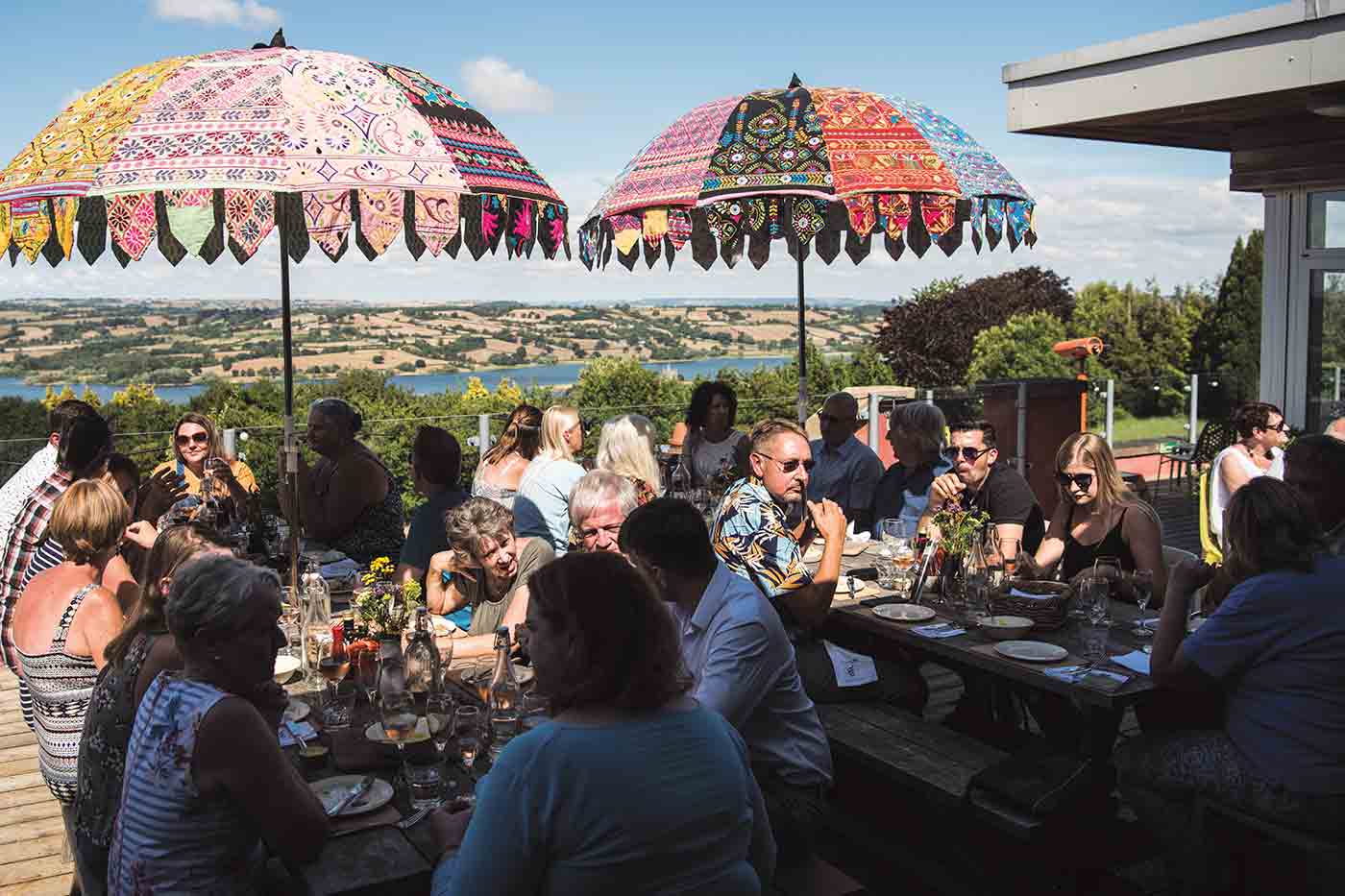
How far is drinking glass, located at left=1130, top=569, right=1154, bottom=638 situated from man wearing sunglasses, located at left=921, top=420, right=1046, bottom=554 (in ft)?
2.34

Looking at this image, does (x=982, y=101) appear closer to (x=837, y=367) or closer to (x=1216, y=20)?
(x=837, y=367)

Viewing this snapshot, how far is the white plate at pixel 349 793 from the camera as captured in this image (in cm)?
258

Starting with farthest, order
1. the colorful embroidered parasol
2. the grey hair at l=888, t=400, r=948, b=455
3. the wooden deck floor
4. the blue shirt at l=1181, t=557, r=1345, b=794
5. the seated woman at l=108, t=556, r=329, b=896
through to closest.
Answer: the grey hair at l=888, t=400, r=948, b=455, the colorful embroidered parasol, the wooden deck floor, the blue shirt at l=1181, t=557, r=1345, b=794, the seated woman at l=108, t=556, r=329, b=896

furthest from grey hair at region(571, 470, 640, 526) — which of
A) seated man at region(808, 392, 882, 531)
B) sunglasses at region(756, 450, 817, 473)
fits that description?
seated man at region(808, 392, 882, 531)

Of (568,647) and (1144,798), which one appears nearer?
(568,647)

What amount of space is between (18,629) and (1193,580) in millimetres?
3694

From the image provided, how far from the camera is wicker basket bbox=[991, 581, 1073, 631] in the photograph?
4.07 metres

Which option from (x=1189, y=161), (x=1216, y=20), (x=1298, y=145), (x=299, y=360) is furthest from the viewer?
(x=299, y=360)

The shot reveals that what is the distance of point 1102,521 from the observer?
4.68m

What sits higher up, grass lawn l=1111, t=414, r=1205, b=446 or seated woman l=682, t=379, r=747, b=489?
seated woman l=682, t=379, r=747, b=489

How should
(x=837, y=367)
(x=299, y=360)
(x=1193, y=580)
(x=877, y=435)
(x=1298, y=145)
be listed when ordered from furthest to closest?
(x=299, y=360) < (x=837, y=367) < (x=877, y=435) < (x=1298, y=145) < (x=1193, y=580)

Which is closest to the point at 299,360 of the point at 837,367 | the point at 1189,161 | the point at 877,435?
the point at 837,367

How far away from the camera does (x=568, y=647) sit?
185cm

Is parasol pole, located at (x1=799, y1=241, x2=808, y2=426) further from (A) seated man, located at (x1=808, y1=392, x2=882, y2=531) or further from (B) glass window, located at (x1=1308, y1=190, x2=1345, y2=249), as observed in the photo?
(B) glass window, located at (x1=1308, y1=190, x2=1345, y2=249)
